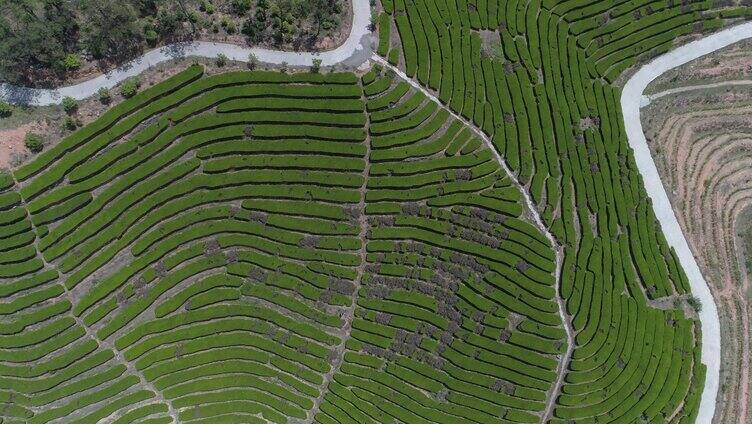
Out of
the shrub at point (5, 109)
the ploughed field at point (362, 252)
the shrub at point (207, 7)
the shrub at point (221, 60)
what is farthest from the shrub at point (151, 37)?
the shrub at point (5, 109)

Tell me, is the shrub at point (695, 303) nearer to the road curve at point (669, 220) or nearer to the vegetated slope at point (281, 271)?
the road curve at point (669, 220)

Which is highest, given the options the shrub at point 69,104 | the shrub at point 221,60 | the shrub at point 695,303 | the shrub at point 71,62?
the shrub at point 221,60

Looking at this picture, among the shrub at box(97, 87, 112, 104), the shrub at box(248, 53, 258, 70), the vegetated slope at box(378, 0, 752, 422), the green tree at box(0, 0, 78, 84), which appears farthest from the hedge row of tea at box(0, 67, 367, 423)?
the vegetated slope at box(378, 0, 752, 422)

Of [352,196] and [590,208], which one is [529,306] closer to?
[590,208]

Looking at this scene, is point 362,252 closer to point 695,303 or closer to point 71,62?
point 71,62

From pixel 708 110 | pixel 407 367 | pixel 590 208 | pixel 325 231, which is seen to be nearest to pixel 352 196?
pixel 325 231

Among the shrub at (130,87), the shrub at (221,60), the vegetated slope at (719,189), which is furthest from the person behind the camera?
the vegetated slope at (719,189)
